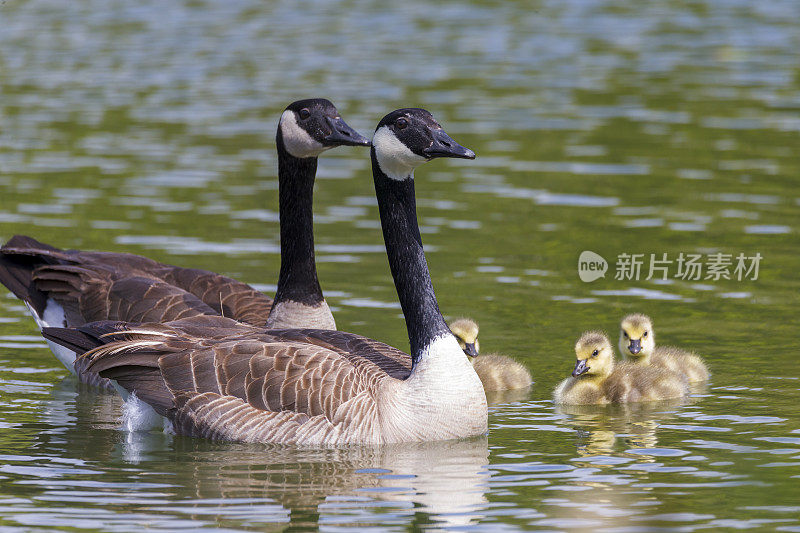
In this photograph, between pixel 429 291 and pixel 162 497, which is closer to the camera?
pixel 162 497

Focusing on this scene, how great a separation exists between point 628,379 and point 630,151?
11770 millimetres

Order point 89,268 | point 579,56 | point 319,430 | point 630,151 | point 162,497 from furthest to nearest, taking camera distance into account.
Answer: point 579,56 < point 630,151 < point 89,268 < point 319,430 < point 162,497

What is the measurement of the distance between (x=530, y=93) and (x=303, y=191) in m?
17.3

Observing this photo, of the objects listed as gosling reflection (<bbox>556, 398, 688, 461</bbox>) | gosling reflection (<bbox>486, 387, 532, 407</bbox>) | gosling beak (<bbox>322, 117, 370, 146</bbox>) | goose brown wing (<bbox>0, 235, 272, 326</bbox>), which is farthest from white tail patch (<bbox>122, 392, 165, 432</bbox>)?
gosling reflection (<bbox>556, 398, 688, 461</bbox>)

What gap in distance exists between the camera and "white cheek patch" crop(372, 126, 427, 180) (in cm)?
1067

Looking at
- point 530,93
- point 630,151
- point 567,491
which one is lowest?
point 567,491

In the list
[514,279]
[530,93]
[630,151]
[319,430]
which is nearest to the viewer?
[319,430]

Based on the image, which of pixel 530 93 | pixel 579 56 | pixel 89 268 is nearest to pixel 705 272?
pixel 89 268

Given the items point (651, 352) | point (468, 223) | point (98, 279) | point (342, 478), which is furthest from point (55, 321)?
point (468, 223)

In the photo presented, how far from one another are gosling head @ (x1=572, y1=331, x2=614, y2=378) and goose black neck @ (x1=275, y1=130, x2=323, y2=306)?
2445 mm

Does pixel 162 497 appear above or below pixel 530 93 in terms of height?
below

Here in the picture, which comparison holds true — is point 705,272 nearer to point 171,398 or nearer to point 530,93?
point 171,398

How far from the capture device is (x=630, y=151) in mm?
23828

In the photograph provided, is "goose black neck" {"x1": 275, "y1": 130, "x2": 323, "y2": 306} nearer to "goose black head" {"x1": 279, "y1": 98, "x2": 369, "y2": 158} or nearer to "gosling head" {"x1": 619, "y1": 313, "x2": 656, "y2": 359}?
"goose black head" {"x1": 279, "y1": 98, "x2": 369, "y2": 158}
